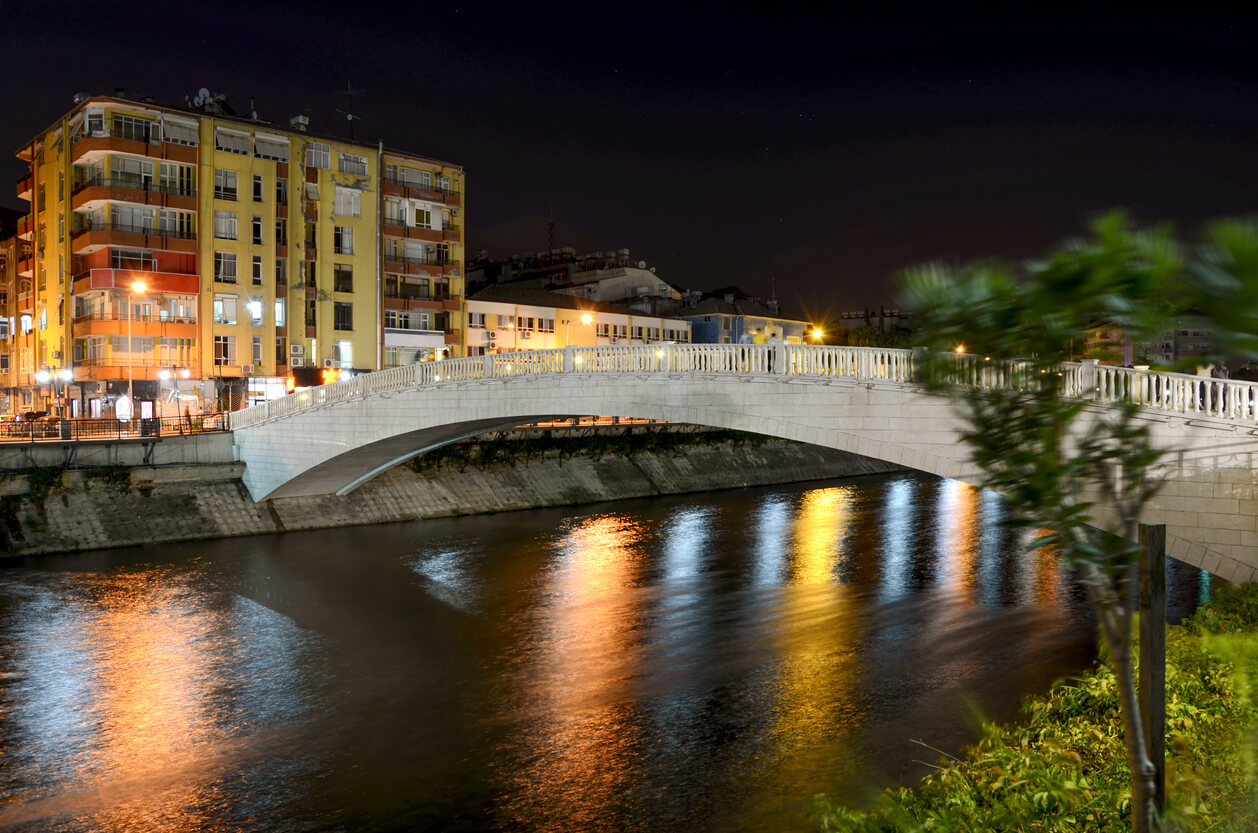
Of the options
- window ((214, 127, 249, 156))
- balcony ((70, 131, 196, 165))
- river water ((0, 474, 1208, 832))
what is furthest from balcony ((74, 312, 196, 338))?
river water ((0, 474, 1208, 832))

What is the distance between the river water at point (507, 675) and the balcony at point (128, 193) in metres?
14.2

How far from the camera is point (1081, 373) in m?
12.3

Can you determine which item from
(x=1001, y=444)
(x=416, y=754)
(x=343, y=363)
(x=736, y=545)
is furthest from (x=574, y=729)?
(x=343, y=363)

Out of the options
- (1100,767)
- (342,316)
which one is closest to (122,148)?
(342,316)

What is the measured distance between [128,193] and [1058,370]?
110ft

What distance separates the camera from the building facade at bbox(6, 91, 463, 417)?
31469 mm

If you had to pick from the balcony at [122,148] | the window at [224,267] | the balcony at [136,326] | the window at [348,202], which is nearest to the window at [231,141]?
the balcony at [122,148]

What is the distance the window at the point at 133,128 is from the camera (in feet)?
103

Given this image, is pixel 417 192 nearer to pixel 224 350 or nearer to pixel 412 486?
pixel 224 350

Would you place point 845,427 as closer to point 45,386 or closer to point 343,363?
point 343,363

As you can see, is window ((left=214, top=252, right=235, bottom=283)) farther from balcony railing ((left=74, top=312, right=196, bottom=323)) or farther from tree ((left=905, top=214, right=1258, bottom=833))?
tree ((left=905, top=214, right=1258, bottom=833))

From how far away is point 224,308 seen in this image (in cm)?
3372

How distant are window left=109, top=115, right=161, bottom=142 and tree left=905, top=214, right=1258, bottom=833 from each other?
33882mm

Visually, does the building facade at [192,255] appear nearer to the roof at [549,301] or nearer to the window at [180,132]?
the window at [180,132]
